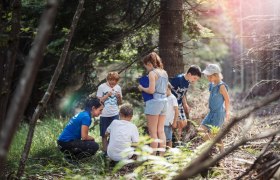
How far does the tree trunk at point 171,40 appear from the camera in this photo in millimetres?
9500

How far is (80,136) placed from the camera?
757cm

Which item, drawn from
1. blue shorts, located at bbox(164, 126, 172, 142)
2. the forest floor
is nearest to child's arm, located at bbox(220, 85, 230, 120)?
the forest floor

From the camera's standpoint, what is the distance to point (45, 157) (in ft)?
24.7

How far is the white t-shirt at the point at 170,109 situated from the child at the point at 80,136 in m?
1.14

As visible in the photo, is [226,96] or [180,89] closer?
[226,96]

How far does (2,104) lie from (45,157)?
109 inches

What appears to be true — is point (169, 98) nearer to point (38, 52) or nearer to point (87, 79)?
point (87, 79)

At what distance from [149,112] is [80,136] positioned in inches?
49.9

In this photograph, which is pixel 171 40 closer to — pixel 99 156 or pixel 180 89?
pixel 180 89

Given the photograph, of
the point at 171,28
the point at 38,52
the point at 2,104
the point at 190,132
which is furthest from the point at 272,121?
the point at 38,52

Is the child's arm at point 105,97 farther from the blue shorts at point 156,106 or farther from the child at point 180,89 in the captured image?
the child at point 180,89

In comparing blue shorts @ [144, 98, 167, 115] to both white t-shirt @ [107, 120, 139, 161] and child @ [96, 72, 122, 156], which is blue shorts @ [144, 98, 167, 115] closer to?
white t-shirt @ [107, 120, 139, 161]

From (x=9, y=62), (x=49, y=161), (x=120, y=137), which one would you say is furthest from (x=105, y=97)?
(x=9, y=62)

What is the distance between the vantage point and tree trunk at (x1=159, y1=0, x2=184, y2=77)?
31.2 feet
